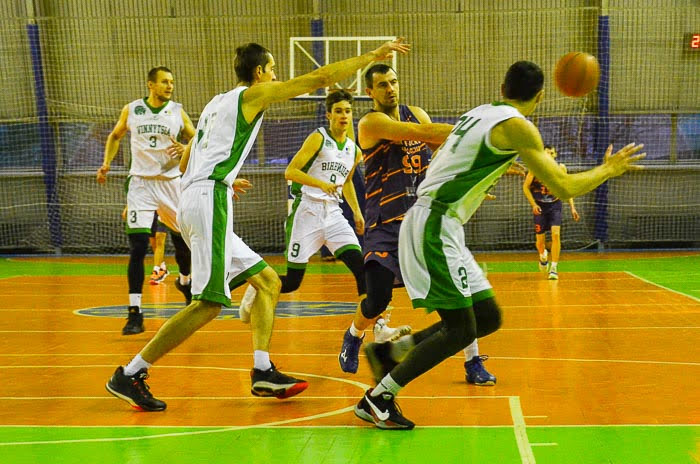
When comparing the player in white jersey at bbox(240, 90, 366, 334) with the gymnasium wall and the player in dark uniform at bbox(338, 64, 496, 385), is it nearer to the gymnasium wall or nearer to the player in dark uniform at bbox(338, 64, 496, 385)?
the player in dark uniform at bbox(338, 64, 496, 385)

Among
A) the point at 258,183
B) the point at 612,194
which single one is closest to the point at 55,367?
the point at 258,183

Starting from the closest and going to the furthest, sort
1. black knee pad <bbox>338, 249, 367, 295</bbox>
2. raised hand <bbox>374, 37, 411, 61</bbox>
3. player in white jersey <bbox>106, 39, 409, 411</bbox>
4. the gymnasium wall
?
raised hand <bbox>374, 37, 411, 61</bbox>, player in white jersey <bbox>106, 39, 409, 411</bbox>, black knee pad <bbox>338, 249, 367, 295</bbox>, the gymnasium wall

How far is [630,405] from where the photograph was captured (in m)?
5.21

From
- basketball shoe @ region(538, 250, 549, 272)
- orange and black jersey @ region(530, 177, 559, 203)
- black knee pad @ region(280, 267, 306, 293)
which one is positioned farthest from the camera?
orange and black jersey @ region(530, 177, 559, 203)

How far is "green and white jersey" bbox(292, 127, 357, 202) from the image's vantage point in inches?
306

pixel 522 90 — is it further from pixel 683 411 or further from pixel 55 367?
pixel 55 367

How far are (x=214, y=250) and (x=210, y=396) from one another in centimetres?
105

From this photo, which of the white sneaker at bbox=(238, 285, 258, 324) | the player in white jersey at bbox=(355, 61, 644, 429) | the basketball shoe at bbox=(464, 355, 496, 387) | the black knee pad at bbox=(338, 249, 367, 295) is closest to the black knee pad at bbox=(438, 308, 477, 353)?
the player in white jersey at bbox=(355, 61, 644, 429)

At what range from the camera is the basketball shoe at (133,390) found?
516 centimetres

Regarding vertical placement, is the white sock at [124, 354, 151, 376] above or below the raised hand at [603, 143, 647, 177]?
below

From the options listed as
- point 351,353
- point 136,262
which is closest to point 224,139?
point 351,353

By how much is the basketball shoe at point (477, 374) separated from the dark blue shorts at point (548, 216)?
7835 mm

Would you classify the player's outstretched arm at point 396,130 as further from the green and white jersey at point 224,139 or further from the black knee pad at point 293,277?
the black knee pad at point 293,277

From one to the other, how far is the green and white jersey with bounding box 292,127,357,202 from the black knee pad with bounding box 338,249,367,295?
63 cm
